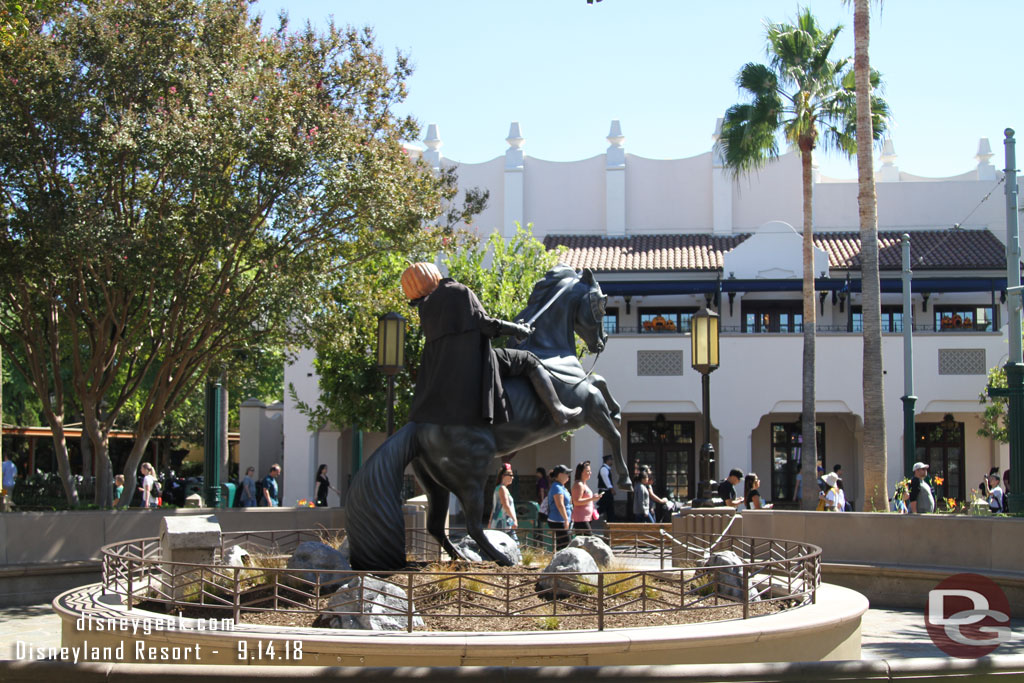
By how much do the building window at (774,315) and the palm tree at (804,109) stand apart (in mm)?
7567

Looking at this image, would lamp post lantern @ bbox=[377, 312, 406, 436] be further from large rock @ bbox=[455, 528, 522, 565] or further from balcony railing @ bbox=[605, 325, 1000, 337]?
balcony railing @ bbox=[605, 325, 1000, 337]

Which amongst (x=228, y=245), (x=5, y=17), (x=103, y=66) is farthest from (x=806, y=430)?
(x=5, y=17)

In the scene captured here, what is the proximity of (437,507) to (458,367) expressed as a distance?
1482mm

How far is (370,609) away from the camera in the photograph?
27.7 feet

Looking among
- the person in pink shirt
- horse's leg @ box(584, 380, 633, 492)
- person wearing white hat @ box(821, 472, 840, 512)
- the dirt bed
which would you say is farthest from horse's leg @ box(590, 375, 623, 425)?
person wearing white hat @ box(821, 472, 840, 512)

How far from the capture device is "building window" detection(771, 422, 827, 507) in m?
35.3

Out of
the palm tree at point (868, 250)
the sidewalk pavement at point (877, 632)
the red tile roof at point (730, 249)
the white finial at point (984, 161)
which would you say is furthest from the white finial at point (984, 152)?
the sidewalk pavement at point (877, 632)

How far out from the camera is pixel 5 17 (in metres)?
12.6

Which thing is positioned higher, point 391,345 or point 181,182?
point 181,182

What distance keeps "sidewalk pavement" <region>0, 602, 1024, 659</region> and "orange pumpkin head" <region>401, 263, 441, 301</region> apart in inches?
184

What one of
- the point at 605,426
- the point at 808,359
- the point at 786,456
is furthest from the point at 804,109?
the point at 605,426

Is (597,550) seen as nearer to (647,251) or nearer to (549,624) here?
(549,624)

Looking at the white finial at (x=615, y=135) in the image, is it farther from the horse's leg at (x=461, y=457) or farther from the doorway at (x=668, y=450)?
the horse's leg at (x=461, y=457)

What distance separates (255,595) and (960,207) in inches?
1331
